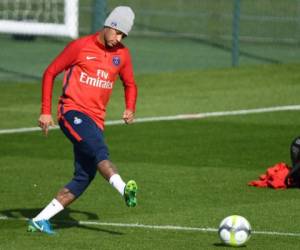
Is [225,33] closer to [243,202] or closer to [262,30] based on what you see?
[262,30]

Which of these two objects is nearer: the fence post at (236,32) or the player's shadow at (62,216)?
the player's shadow at (62,216)

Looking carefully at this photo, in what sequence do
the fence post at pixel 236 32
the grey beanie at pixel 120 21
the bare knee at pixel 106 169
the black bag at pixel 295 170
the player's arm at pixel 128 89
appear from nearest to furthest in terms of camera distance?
the bare knee at pixel 106 169, the grey beanie at pixel 120 21, the player's arm at pixel 128 89, the black bag at pixel 295 170, the fence post at pixel 236 32

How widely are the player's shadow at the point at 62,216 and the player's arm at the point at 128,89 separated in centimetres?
115

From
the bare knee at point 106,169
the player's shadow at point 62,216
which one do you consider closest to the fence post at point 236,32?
the player's shadow at point 62,216

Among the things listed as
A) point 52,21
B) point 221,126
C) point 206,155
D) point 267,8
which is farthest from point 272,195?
point 267,8

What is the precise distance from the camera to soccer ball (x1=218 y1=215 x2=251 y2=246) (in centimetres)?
1282

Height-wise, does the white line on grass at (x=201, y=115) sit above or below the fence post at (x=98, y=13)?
below

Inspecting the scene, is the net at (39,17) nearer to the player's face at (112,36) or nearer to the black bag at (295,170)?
the black bag at (295,170)

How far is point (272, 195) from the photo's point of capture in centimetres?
1630

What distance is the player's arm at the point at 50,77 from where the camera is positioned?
1353cm

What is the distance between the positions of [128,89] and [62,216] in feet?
5.33

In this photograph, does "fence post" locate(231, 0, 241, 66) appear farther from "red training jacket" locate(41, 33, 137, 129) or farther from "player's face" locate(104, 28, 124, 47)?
"player's face" locate(104, 28, 124, 47)

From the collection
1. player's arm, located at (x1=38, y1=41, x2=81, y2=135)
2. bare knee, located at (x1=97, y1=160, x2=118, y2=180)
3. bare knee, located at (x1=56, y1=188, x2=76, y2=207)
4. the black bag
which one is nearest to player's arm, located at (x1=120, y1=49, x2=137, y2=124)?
player's arm, located at (x1=38, y1=41, x2=81, y2=135)

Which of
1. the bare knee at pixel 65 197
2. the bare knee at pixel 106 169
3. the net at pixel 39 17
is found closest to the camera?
the bare knee at pixel 106 169
